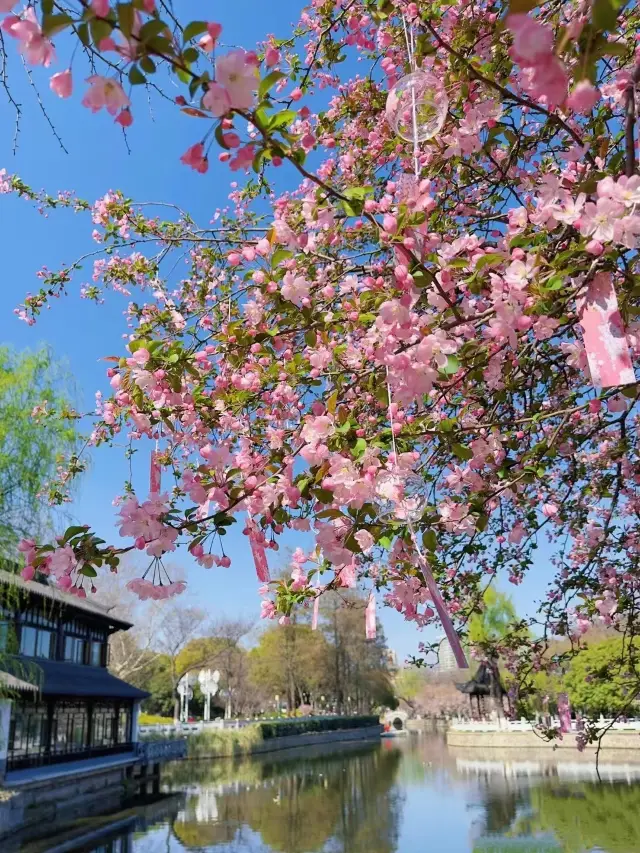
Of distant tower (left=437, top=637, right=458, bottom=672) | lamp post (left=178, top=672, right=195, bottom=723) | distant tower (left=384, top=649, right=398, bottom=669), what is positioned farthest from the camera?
Result: distant tower (left=384, top=649, right=398, bottom=669)

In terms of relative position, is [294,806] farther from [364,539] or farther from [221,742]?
[364,539]

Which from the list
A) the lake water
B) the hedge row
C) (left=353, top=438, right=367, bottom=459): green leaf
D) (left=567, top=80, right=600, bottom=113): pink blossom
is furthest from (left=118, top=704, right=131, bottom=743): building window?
(left=567, top=80, right=600, bottom=113): pink blossom

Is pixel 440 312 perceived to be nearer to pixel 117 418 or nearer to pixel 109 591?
pixel 117 418

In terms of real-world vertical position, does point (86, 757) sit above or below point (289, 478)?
below

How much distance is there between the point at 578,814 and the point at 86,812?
846 centimetres

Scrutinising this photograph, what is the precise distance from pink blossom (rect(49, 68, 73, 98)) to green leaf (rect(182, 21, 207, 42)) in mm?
242

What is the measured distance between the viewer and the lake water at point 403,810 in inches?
361

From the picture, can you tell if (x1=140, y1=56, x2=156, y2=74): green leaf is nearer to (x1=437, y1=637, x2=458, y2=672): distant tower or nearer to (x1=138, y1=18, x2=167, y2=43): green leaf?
(x1=138, y1=18, x2=167, y2=43): green leaf

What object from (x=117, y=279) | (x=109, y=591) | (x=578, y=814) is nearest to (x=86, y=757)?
(x=109, y=591)

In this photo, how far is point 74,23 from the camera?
107 cm

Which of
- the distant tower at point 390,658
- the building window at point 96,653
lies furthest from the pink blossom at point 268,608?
the distant tower at point 390,658

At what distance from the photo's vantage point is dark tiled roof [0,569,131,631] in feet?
25.5

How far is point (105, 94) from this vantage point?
1.16 meters

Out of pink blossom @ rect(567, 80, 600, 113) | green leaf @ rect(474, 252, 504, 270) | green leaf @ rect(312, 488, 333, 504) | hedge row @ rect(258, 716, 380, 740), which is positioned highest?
green leaf @ rect(474, 252, 504, 270)
